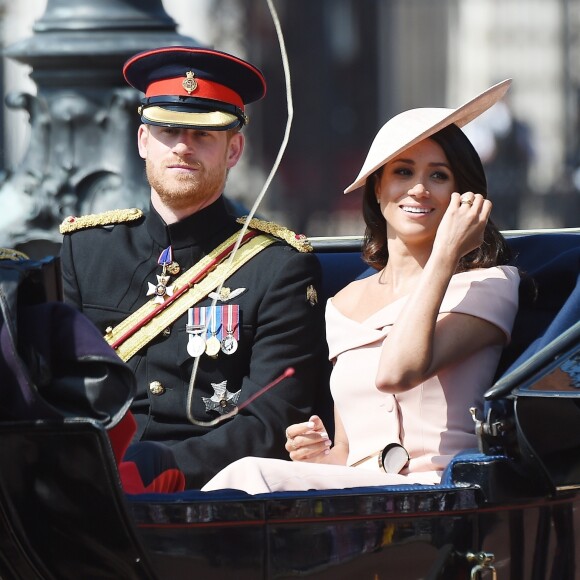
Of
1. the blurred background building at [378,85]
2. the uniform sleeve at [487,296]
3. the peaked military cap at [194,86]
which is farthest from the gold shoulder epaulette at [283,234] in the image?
the blurred background building at [378,85]

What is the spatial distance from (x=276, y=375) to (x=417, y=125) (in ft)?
2.57

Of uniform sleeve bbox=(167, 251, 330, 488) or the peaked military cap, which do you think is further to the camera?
the peaked military cap

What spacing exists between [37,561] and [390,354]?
955 mm

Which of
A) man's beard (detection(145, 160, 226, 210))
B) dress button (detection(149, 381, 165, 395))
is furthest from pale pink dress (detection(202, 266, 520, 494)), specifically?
man's beard (detection(145, 160, 226, 210))

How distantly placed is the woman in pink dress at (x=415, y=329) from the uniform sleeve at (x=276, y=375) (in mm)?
184

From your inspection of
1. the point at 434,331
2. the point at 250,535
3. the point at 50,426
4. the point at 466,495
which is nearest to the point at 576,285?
the point at 434,331

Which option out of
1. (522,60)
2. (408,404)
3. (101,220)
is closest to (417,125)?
(408,404)

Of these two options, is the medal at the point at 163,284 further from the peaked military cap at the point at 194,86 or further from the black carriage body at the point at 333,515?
the black carriage body at the point at 333,515

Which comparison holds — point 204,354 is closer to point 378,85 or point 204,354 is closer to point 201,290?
point 201,290

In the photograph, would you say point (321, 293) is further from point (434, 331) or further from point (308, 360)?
point (434, 331)

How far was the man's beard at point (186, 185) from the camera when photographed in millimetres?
4691

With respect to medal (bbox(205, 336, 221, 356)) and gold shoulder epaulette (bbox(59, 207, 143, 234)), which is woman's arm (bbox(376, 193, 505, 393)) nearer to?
medal (bbox(205, 336, 221, 356))

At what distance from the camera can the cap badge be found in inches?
188

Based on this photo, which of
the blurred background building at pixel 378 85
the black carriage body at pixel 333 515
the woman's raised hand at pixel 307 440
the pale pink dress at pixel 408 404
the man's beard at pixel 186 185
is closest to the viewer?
the black carriage body at pixel 333 515
